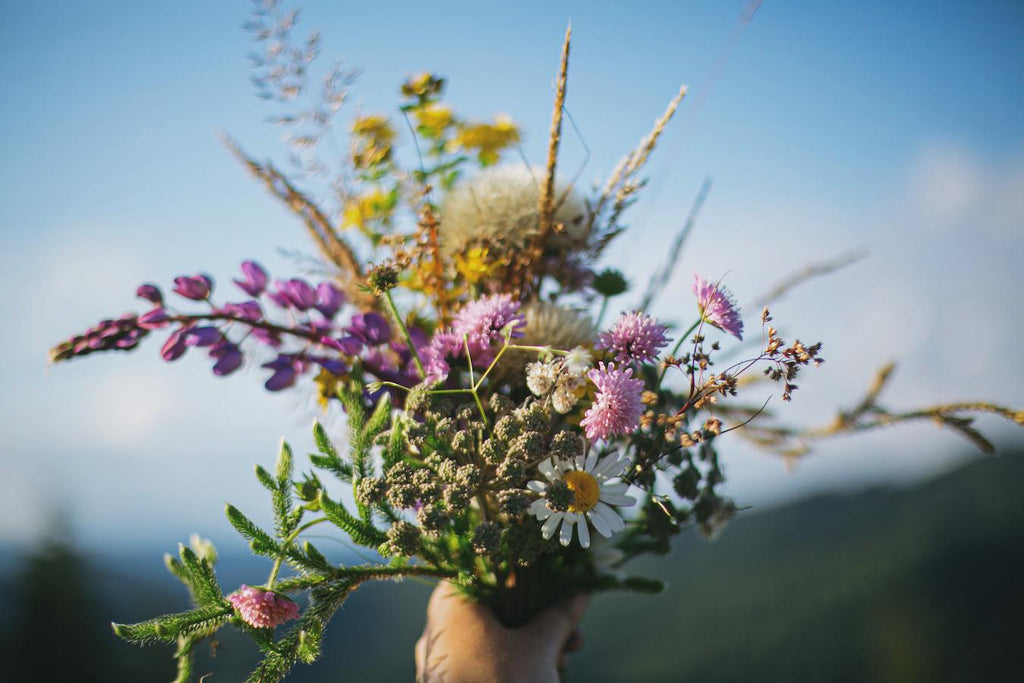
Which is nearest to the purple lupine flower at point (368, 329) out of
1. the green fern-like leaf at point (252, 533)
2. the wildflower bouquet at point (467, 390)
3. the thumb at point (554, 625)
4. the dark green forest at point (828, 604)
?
the wildflower bouquet at point (467, 390)

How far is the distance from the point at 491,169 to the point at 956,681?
2391cm

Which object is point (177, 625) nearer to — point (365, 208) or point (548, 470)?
point (548, 470)

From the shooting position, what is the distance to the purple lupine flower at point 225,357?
3.23 ft

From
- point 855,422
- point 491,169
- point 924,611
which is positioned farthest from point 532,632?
point 924,611

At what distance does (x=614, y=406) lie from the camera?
2.52ft

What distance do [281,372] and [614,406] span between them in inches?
22.7

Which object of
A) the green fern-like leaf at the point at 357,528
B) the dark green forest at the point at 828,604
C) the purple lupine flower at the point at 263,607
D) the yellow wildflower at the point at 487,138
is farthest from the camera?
the dark green forest at the point at 828,604

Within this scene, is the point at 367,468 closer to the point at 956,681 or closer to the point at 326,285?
the point at 326,285

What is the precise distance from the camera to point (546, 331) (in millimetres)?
995

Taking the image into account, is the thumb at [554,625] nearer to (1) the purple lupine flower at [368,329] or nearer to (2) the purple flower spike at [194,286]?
(1) the purple lupine flower at [368,329]

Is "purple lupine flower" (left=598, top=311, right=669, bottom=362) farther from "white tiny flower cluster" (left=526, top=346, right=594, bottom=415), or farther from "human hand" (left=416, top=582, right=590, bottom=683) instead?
"human hand" (left=416, top=582, right=590, bottom=683)

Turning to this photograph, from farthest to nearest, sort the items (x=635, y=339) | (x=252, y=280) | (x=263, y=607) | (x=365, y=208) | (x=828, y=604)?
(x=828, y=604), (x=365, y=208), (x=252, y=280), (x=635, y=339), (x=263, y=607)

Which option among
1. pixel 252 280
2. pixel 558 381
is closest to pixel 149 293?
pixel 252 280

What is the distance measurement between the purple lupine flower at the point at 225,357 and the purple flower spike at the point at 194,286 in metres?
0.08
